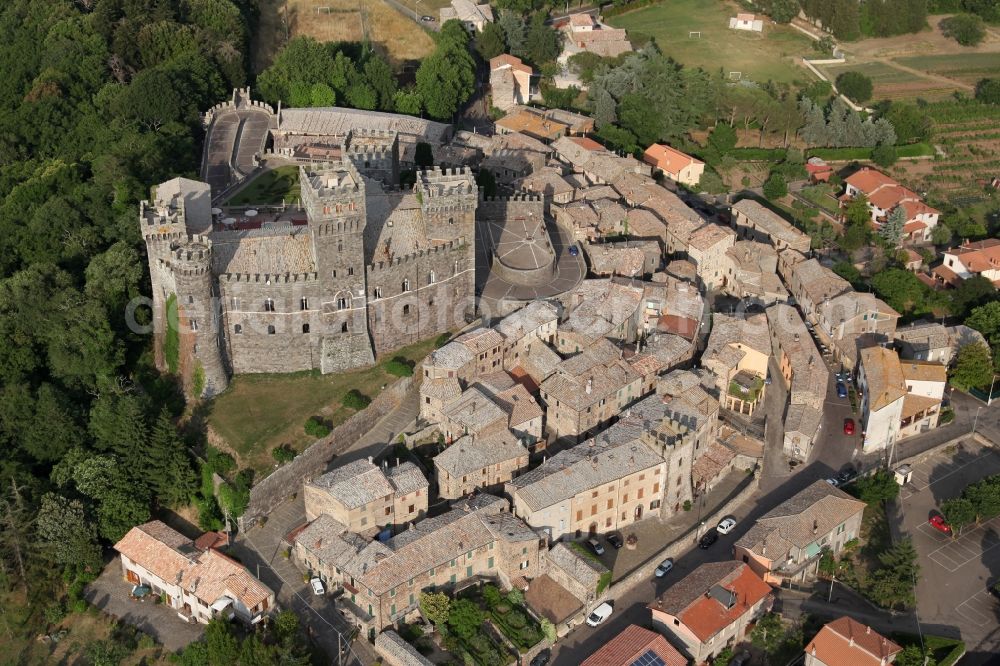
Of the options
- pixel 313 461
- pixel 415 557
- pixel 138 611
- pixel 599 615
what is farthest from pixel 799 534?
pixel 138 611

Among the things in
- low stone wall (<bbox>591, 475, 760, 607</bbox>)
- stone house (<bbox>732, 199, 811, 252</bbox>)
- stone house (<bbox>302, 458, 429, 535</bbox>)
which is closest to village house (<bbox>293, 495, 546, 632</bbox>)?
stone house (<bbox>302, 458, 429, 535</bbox>)

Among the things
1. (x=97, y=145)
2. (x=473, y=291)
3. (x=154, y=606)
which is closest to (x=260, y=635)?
(x=154, y=606)

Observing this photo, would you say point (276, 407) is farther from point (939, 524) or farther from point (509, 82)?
point (509, 82)

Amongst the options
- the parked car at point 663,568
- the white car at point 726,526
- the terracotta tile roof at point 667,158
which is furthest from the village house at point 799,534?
the terracotta tile roof at point 667,158

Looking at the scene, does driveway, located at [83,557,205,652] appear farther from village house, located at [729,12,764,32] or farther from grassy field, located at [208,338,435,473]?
village house, located at [729,12,764,32]

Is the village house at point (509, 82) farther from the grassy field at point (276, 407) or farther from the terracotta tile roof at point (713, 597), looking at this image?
the terracotta tile roof at point (713, 597)

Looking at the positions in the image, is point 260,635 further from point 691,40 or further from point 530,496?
point 691,40

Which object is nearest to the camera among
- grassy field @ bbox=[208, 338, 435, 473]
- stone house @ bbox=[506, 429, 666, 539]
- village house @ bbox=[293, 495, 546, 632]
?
village house @ bbox=[293, 495, 546, 632]
